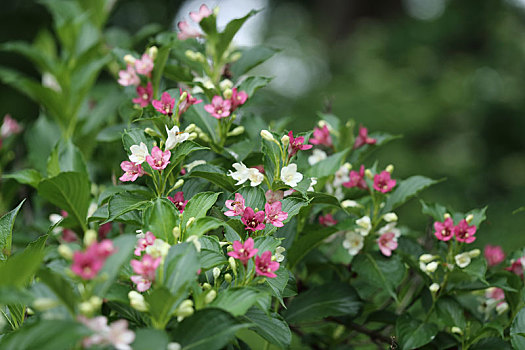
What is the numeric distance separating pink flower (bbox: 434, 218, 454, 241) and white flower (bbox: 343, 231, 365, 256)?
0.65 ft

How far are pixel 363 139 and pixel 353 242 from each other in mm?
325

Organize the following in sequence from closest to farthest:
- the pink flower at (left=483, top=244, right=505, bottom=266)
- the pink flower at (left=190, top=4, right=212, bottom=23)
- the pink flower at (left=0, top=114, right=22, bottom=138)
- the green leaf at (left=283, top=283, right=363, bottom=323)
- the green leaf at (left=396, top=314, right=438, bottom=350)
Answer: the green leaf at (left=396, top=314, right=438, bottom=350) → the green leaf at (left=283, top=283, right=363, bottom=323) → the pink flower at (left=190, top=4, right=212, bottom=23) → the pink flower at (left=483, top=244, right=505, bottom=266) → the pink flower at (left=0, top=114, right=22, bottom=138)

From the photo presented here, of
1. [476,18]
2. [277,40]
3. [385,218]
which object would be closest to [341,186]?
[385,218]

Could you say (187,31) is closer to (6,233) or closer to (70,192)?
(70,192)

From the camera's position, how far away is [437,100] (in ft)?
19.1

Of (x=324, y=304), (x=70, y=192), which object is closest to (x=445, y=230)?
(x=324, y=304)

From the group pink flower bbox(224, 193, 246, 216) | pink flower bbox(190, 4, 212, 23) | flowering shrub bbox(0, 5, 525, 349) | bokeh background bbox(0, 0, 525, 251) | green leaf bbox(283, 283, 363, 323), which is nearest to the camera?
flowering shrub bbox(0, 5, 525, 349)

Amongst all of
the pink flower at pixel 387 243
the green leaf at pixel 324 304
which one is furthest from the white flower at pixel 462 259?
the green leaf at pixel 324 304

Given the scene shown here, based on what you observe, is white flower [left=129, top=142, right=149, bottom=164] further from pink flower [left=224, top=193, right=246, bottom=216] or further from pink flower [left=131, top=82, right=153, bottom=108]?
pink flower [left=131, top=82, right=153, bottom=108]

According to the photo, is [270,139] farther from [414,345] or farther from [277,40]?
[277,40]

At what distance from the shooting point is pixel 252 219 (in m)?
1.00

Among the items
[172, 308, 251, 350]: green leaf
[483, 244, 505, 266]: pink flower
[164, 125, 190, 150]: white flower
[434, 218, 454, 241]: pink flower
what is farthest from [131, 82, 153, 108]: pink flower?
[483, 244, 505, 266]: pink flower

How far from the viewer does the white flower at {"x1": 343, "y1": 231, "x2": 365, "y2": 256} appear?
1329 mm

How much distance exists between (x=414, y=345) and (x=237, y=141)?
667 millimetres
